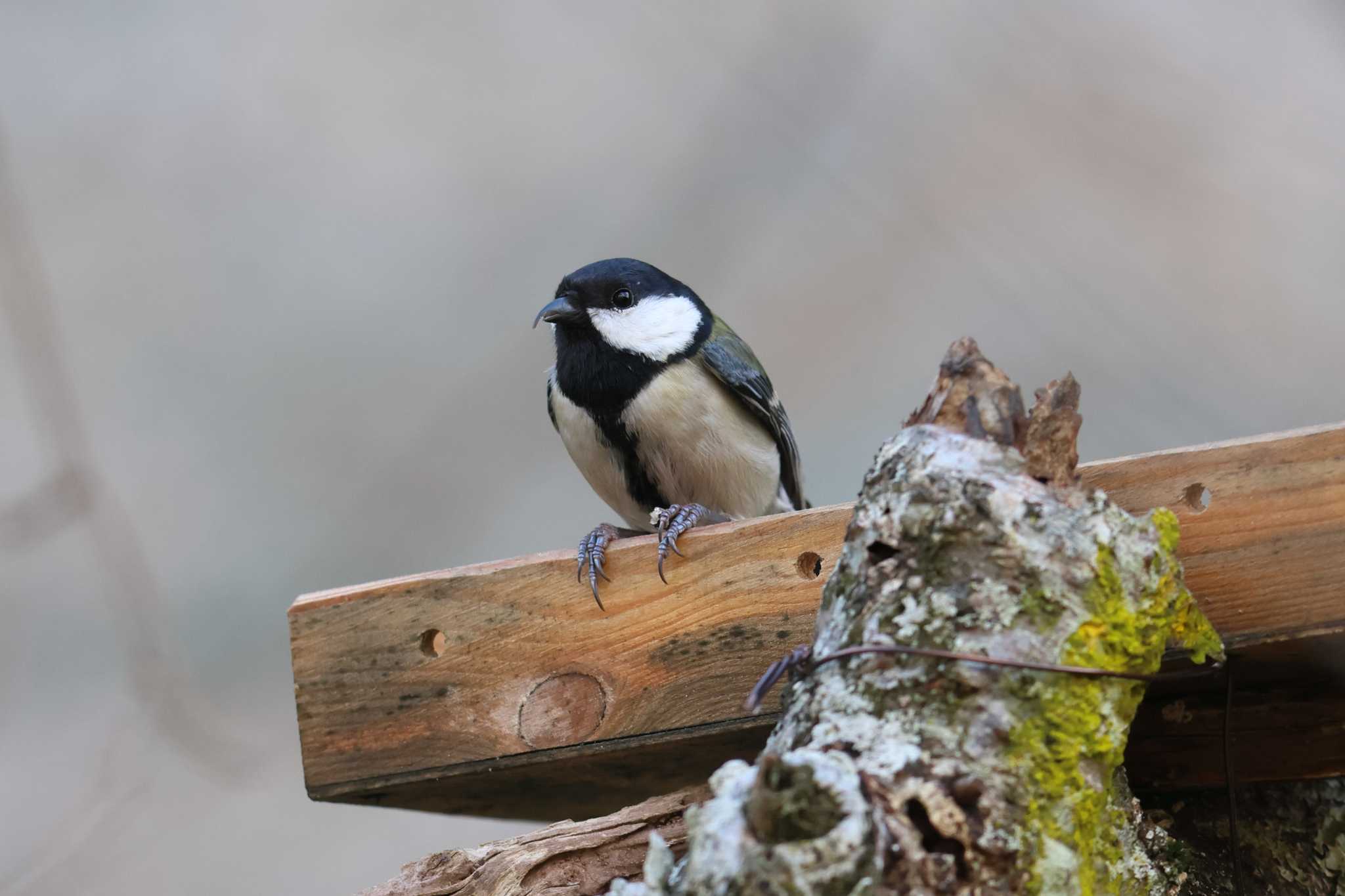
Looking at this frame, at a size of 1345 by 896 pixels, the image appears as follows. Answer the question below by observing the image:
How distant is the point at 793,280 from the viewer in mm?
2975

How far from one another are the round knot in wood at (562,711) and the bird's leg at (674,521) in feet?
0.50

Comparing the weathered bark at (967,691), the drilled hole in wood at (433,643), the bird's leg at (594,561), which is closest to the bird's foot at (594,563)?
the bird's leg at (594,561)

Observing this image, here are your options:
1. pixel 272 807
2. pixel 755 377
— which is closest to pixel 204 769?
pixel 272 807

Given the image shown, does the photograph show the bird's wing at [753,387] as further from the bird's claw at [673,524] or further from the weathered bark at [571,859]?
the weathered bark at [571,859]

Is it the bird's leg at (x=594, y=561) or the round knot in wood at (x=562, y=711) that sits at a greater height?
the bird's leg at (x=594, y=561)

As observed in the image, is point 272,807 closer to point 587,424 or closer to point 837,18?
point 587,424

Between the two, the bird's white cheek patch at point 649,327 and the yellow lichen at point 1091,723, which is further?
the bird's white cheek patch at point 649,327

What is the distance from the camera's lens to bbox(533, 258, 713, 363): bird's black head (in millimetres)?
2021

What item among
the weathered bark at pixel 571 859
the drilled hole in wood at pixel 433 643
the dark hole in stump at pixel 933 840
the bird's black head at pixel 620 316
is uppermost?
the bird's black head at pixel 620 316

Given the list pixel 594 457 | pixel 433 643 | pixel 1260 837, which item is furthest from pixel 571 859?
pixel 594 457

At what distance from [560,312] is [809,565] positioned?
2.86ft

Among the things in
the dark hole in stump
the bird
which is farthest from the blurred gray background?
the dark hole in stump

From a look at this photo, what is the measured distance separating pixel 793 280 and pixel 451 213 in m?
1.06

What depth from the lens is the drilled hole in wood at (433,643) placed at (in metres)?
1.40
